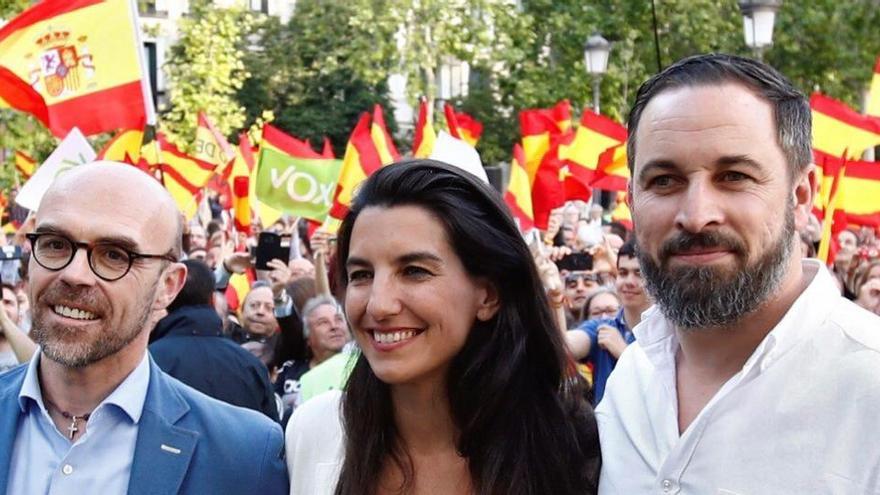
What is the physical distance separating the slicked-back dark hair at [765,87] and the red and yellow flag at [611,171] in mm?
12592

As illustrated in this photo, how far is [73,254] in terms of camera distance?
12.2 ft

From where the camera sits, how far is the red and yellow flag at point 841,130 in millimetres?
13305

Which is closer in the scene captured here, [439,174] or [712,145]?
[712,145]

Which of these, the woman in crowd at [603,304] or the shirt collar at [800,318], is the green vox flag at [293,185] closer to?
the woman in crowd at [603,304]

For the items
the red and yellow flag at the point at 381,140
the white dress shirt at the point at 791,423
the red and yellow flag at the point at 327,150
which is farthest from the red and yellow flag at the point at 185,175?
the white dress shirt at the point at 791,423

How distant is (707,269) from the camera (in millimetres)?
3221

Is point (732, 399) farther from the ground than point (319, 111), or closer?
farther from the ground

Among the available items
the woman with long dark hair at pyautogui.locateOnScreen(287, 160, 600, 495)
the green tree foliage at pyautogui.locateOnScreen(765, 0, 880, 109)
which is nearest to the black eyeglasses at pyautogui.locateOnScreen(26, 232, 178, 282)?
the woman with long dark hair at pyautogui.locateOnScreen(287, 160, 600, 495)

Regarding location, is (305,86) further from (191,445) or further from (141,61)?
(191,445)

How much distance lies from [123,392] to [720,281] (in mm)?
1516

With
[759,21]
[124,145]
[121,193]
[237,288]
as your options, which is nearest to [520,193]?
[237,288]

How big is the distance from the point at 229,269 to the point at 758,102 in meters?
9.37

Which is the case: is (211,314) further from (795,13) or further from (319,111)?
(319,111)

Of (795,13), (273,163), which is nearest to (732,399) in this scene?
(273,163)
